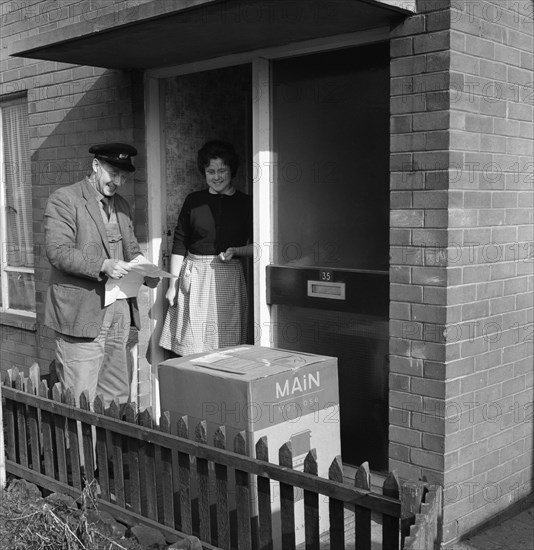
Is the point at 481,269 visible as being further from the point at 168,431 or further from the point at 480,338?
the point at 168,431

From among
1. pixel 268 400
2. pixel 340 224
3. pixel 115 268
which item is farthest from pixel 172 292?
pixel 268 400

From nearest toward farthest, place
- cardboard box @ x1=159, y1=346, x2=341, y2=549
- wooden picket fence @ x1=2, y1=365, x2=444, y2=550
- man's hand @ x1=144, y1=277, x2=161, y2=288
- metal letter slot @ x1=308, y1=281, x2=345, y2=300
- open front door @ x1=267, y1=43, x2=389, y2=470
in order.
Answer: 1. wooden picket fence @ x1=2, y1=365, x2=444, y2=550
2. cardboard box @ x1=159, y1=346, x2=341, y2=549
3. open front door @ x1=267, y1=43, x2=389, y2=470
4. metal letter slot @ x1=308, y1=281, x2=345, y2=300
5. man's hand @ x1=144, y1=277, x2=161, y2=288

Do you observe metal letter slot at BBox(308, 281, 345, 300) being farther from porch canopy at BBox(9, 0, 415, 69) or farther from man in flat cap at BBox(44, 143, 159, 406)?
porch canopy at BBox(9, 0, 415, 69)

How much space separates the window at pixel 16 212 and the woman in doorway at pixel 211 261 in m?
2.08

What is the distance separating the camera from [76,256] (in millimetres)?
4707

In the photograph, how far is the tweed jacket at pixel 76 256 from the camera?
4758 millimetres

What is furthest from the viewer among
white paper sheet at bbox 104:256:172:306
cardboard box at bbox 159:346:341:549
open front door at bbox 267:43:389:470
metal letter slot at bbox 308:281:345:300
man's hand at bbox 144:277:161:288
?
man's hand at bbox 144:277:161:288

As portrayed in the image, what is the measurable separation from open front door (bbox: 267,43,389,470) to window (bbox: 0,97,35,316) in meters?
2.98

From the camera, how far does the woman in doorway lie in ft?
18.1

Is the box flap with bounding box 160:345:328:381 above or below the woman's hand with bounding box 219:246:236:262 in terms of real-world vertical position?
below

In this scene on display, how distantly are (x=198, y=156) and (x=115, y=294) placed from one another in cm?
124

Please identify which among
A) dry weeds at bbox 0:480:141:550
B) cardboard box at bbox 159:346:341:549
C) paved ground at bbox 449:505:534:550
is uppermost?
cardboard box at bbox 159:346:341:549

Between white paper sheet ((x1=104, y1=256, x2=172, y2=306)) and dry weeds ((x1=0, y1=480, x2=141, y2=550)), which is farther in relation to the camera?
white paper sheet ((x1=104, y1=256, x2=172, y2=306))

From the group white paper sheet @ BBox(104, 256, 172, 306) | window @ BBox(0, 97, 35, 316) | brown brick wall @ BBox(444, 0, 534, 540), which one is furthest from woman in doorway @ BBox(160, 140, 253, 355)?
window @ BBox(0, 97, 35, 316)
